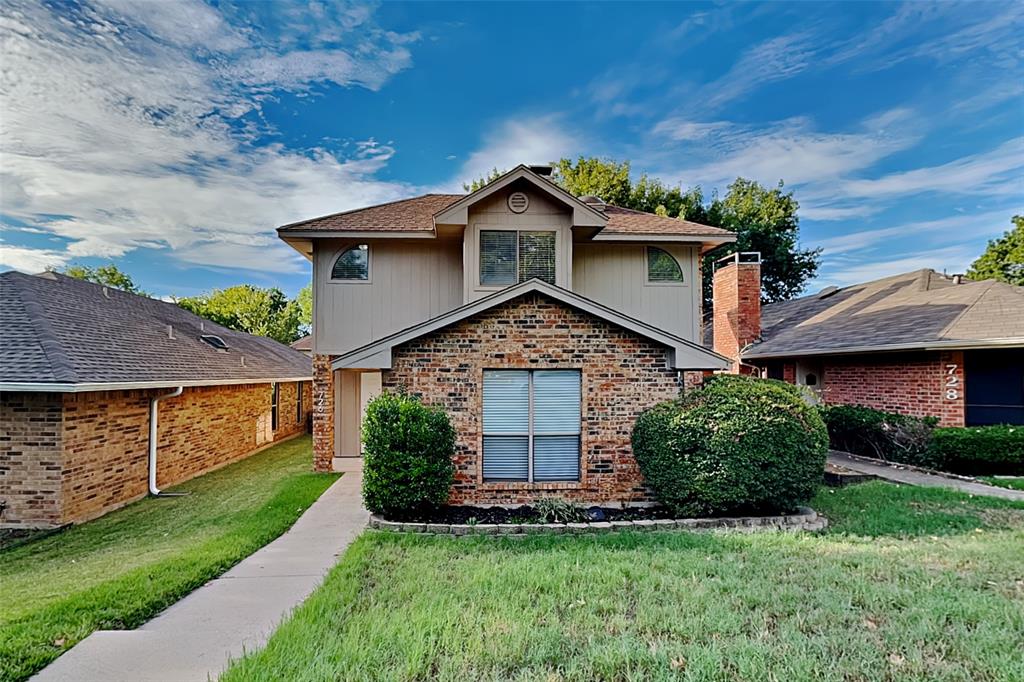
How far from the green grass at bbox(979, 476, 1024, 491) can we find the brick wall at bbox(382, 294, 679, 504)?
6.88 metres

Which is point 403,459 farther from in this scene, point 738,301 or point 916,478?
point 738,301

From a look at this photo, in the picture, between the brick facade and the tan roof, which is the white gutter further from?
the tan roof

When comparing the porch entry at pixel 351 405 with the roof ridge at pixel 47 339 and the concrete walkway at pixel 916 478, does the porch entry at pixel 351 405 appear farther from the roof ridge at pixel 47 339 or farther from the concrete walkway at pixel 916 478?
the concrete walkway at pixel 916 478

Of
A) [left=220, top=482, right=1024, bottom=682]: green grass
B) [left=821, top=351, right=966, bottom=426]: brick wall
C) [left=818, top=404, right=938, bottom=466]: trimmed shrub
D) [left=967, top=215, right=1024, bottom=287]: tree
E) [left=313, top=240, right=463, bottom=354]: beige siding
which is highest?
[left=967, top=215, right=1024, bottom=287]: tree

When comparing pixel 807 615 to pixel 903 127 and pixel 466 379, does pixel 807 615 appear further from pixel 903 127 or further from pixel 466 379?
pixel 903 127

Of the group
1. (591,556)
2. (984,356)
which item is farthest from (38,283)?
(984,356)

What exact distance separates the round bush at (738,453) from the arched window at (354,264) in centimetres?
740

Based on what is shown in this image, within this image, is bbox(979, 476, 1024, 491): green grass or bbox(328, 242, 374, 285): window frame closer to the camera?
bbox(979, 476, 1024, 491): green grass

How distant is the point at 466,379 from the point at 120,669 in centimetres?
500

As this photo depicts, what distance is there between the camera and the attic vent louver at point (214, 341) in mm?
15023

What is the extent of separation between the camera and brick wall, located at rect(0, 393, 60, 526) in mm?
7344

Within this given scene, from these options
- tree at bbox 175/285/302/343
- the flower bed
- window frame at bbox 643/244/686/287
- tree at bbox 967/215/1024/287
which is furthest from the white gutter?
tree at bbox 967/215/1024/287

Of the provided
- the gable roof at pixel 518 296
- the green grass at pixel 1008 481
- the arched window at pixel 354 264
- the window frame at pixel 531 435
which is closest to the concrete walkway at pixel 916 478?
the green grass at pixel 1008 481

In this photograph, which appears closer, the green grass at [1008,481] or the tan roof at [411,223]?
the green grass at [1008,481]
